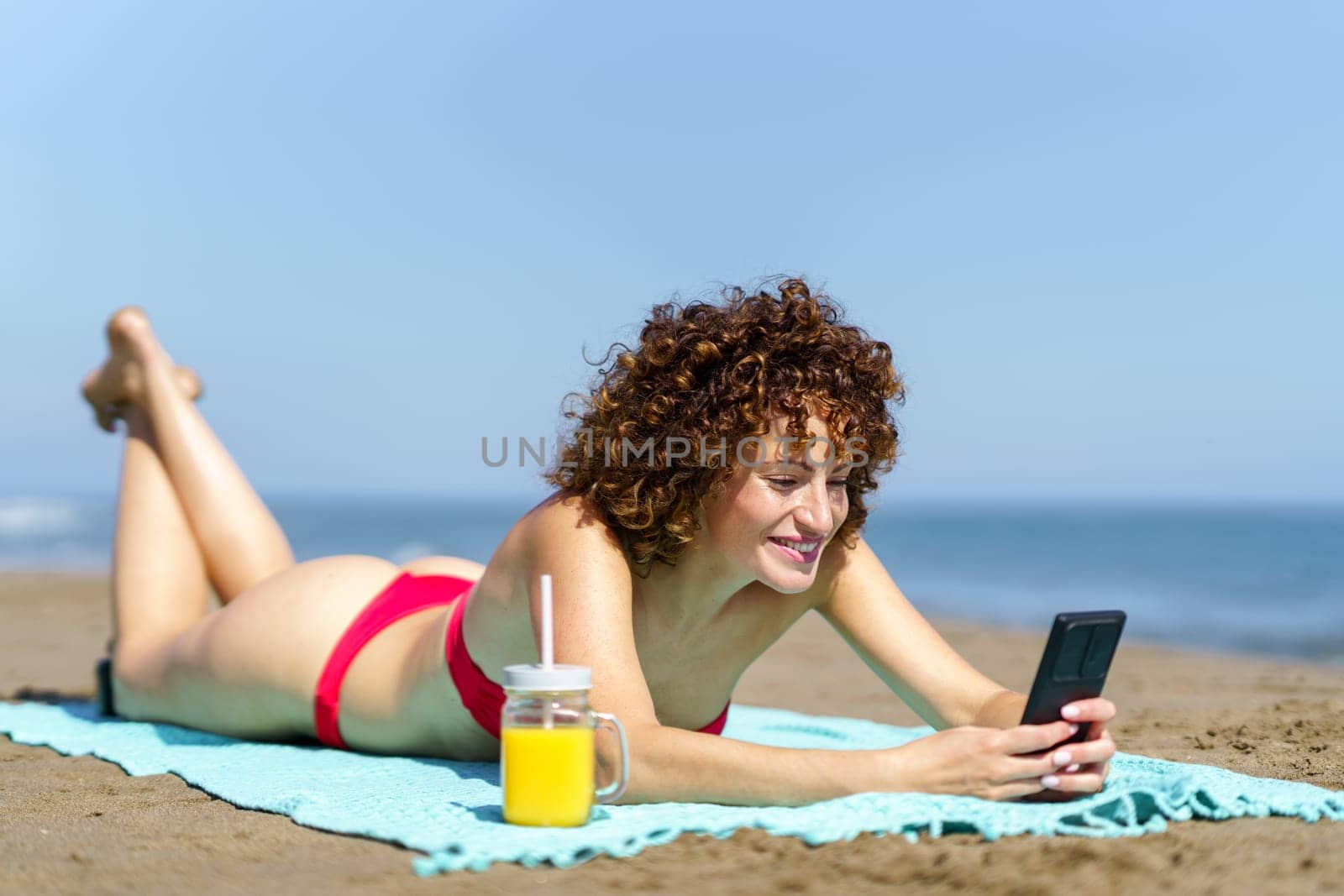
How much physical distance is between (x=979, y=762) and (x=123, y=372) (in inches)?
160

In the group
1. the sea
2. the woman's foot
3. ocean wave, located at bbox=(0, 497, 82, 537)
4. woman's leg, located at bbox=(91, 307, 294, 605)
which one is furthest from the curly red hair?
ocean wave, located at bbox=(0, 497, 82, 537)

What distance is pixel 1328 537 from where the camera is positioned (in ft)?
123

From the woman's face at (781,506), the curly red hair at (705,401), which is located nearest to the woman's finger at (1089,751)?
the woman's face at (781,506)

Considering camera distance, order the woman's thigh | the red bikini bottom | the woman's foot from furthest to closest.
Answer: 1. the woman's foot
2. the woman's thigh
3. the red bikini bottom

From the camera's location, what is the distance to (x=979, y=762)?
2.52 metres

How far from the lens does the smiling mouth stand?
117 inches

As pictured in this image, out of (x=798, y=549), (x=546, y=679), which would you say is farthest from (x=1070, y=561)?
(x=546, y=679)

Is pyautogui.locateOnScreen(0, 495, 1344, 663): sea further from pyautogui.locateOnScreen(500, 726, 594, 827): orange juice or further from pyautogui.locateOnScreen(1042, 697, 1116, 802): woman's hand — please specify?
pyautogui.locateOnScreen(500, 726, 594, 827): orange juice

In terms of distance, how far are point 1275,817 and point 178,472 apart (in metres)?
4.08

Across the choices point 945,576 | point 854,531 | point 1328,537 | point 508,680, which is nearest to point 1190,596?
point 945,576

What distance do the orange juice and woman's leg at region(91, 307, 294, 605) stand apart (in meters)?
2.57

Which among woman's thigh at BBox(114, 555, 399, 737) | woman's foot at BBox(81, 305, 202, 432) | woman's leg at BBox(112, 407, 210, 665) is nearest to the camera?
woman's thigh at BBox(114, 555, 399, 737)

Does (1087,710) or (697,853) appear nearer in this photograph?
(697,853)

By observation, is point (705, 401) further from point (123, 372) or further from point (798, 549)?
point (123, 372)
